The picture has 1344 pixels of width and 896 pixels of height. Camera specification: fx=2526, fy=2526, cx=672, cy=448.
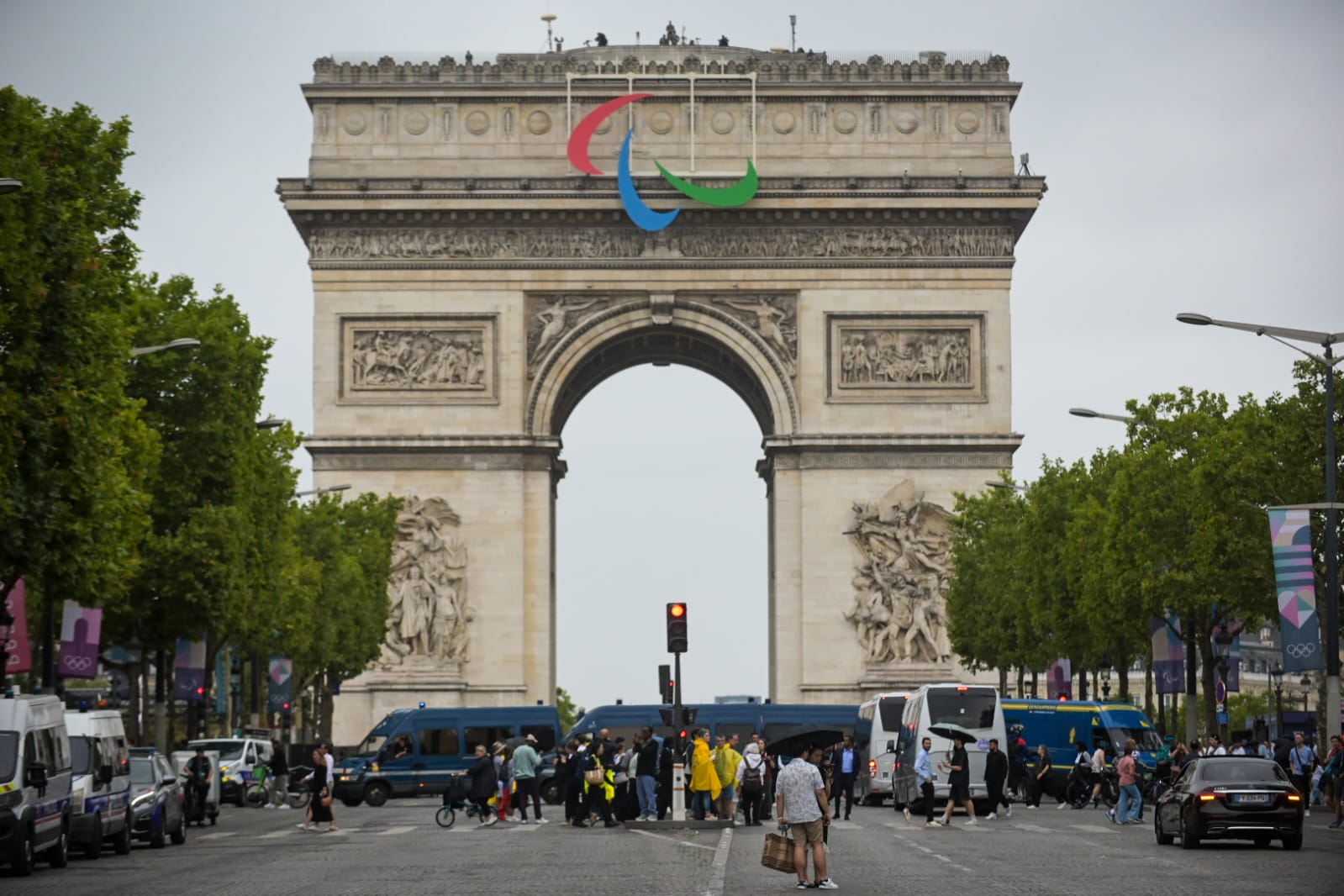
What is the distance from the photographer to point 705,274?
74312mm

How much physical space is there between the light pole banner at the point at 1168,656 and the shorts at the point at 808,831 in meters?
35.3

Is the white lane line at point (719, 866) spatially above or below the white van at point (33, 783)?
below

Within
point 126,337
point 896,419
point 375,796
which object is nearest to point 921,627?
point 896,419

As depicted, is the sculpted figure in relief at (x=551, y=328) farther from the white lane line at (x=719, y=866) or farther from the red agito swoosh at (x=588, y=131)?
the white lane line at (x=719, y=866)

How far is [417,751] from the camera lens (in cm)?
6469

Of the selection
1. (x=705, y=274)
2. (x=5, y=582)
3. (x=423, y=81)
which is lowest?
(x=5, y=582)

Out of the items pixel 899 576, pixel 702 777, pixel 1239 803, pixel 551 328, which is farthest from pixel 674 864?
pixel 551 328

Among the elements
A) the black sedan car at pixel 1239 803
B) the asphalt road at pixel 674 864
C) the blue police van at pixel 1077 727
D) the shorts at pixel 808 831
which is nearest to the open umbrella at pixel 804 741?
the asphalt road at pixel 674 864

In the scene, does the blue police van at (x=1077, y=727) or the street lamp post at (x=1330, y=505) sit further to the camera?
the blue police van at (x=1077, y=727)

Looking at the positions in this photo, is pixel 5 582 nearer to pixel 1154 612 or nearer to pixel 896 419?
pixel 1154 612

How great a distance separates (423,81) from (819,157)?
11.9 meters

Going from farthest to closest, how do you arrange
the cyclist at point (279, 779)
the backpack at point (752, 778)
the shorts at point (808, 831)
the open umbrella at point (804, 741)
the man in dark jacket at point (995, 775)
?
1. the cyclist at point (279, 779)
2. the man in dark jacket at point (995, 775)
3. the backpack at point (752, 778)
4. the open umbrella at point (804, 741)
5. the shorts at point (808, 831)

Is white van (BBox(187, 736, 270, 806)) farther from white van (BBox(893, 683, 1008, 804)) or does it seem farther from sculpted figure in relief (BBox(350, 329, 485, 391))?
white van (BBox(893, 683, 1008, 804))

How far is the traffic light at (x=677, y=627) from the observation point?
4469cm
